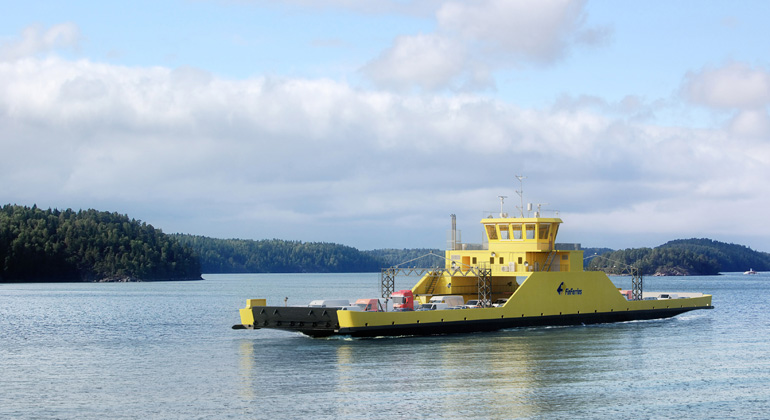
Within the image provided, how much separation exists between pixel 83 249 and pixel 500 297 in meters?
115

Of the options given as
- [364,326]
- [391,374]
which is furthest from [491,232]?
[391,374]

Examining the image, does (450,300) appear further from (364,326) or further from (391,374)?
(391,374)

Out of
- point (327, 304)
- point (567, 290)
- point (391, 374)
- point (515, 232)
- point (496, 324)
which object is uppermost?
point (515, 232)

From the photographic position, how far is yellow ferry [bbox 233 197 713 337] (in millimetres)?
35250

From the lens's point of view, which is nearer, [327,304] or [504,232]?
[327,304]

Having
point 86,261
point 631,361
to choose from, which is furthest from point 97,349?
point 86,261

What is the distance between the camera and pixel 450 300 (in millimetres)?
42125

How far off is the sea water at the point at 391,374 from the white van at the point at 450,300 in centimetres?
336

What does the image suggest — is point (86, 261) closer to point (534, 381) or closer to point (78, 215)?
point (78, 215)

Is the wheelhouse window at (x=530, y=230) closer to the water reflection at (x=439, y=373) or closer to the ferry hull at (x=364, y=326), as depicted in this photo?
the ferry hull at (x=364, y=326)

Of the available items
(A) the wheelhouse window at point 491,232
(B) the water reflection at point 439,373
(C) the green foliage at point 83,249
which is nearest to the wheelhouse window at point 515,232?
(A) the wheelhouse window at point 491,232

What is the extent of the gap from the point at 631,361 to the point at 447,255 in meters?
15.5

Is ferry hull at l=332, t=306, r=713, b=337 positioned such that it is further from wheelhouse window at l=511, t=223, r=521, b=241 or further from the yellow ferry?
wheelhouse window at l=511, t=223, r=521, b=241

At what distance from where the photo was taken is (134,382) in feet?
84.7
